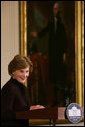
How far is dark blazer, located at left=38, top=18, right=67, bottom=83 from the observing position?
9352 millimetres

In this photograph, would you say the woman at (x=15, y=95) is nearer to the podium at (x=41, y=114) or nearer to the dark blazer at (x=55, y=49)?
the podium at (x=41, y=114)

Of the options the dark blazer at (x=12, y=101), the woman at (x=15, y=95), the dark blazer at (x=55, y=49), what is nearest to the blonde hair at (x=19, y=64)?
the woman at (x=15, y=95)

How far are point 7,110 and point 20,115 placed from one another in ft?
0.50

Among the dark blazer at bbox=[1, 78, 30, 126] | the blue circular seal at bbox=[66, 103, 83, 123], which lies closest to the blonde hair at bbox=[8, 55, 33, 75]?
the dark blazer at bbox=[1, 78, 30, 126]

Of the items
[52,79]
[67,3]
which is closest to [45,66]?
[52,79]

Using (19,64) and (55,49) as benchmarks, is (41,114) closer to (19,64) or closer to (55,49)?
(19,64)

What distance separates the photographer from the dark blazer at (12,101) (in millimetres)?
3606

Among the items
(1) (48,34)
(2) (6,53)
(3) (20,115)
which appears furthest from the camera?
(1) (48,34)

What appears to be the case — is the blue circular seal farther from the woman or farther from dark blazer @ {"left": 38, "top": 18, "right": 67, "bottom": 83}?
dark blazer @ {"left": 38, "top": 18, "right": 67, "bottom": 83}

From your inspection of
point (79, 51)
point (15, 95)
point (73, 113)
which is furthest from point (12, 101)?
point (79, 51)

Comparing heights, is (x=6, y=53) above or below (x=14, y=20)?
below

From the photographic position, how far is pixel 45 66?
30.6 feet

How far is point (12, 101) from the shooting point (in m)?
3.77

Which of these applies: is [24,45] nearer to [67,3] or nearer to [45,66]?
[45,66]
